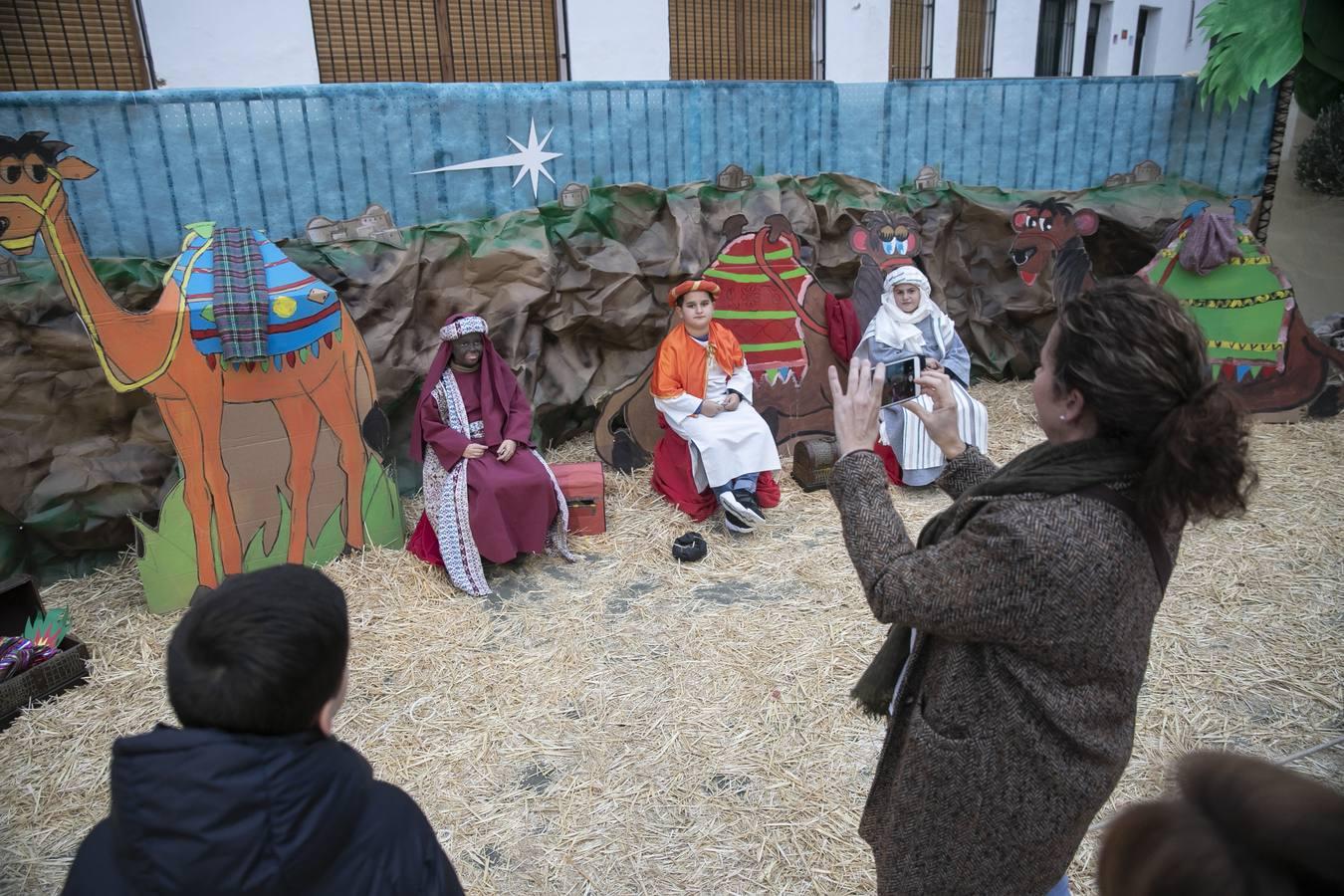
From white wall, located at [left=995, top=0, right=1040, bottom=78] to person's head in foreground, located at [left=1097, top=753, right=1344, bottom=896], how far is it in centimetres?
1074

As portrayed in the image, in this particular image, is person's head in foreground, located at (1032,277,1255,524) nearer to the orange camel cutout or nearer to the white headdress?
the orange camel cutout

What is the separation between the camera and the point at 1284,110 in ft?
23.7

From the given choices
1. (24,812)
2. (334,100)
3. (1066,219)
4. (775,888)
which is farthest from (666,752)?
(1066,219)

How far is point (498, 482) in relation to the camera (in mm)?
4547

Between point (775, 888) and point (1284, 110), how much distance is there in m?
7.77

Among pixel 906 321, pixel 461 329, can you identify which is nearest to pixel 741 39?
pixel 906 321

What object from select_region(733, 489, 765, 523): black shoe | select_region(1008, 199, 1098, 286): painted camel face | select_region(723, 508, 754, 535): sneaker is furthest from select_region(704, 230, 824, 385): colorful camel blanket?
select_region(1008, 199, 1098, 286): painted camel face

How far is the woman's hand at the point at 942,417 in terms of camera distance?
1.82 metres

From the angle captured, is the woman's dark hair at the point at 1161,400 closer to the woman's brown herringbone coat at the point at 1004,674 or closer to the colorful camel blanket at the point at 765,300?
the woman's brown herringbone coat at the point at 1004,674

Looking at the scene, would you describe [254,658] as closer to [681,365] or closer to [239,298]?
[239,298]

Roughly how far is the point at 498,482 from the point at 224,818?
3.42 metres

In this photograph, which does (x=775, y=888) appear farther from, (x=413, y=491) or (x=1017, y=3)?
(x=1017, y=3)

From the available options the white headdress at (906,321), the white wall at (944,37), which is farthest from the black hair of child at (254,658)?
the white wall at (944,37)

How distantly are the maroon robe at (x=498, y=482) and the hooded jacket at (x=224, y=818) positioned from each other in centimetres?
328
